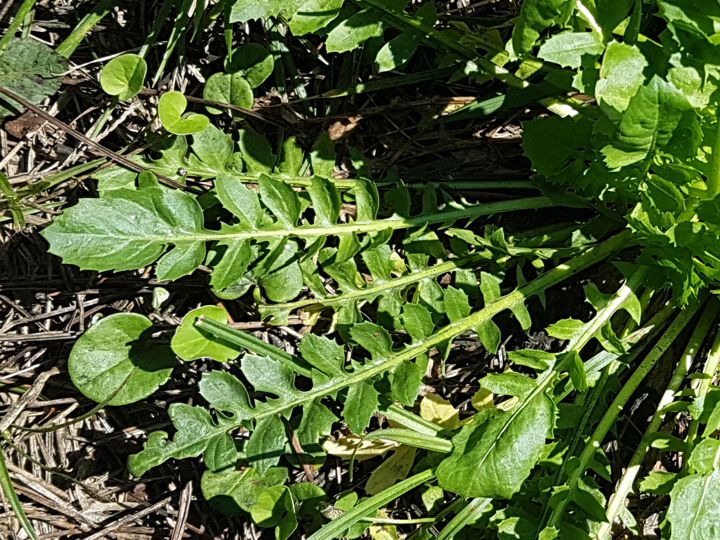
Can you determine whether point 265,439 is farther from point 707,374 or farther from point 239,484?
point 707,374

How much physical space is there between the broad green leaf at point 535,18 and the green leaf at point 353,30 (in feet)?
1.43

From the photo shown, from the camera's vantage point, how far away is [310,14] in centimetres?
210

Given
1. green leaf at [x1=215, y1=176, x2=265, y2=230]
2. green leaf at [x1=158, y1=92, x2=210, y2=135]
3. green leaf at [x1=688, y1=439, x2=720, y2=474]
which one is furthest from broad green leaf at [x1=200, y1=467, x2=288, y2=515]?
green leaf at [x1=688, y1=439, x2=720, y2=474]

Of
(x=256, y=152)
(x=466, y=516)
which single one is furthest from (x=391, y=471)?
(x=256, y=152)

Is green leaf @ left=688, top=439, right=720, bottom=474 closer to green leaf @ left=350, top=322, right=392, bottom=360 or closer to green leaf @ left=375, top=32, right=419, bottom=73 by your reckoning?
green leaf @ left=350, top=322, right=392, bottom=360

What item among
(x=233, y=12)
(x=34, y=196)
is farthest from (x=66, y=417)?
(x=233, y=12)

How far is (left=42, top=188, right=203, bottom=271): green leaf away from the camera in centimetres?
189

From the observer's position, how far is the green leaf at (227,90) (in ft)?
7.89

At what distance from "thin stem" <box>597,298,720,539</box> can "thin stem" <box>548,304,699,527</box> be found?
0.15ft

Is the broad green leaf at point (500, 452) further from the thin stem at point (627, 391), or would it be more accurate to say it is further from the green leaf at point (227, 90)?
the green leaf at point (227, 90)

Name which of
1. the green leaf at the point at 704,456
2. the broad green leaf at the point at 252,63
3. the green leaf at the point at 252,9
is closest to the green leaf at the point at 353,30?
the green leaf at the point at 252,9

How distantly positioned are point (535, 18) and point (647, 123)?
0.33m

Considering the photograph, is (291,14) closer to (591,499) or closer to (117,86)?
(117,86)

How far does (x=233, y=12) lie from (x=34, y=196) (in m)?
0.80
